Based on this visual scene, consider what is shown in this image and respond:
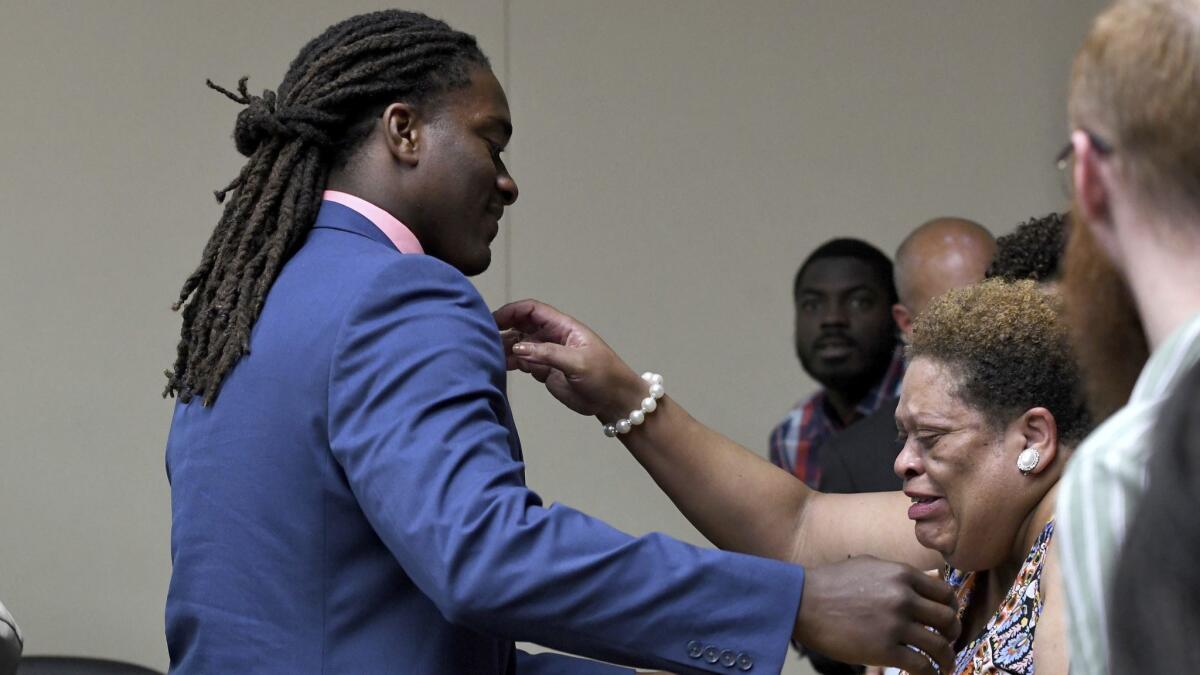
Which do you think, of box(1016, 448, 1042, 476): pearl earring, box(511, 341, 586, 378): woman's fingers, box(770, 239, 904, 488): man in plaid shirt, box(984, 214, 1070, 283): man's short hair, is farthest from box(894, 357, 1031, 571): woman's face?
box(770, 239, 904, 488): man in plaid shirt

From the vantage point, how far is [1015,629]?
2.25m

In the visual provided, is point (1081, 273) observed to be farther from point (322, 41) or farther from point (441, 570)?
point (322, 41)

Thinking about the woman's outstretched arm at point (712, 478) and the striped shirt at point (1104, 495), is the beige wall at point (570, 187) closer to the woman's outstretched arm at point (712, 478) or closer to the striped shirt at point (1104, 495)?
the woman's outstretched arm at point (712, 478)

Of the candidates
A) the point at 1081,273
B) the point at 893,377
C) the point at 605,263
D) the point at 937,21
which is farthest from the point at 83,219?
the point at 1081,273

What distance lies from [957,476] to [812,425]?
2772 millimetres

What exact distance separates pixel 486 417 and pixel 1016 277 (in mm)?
1231

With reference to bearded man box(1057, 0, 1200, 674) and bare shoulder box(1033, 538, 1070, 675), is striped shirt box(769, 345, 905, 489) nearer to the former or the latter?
bare shoulder box(1033, 538, 1070, 675)

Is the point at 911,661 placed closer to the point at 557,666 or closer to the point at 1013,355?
the point at 557,666

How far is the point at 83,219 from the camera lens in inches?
204

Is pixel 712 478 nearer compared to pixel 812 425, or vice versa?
pixel 712 478

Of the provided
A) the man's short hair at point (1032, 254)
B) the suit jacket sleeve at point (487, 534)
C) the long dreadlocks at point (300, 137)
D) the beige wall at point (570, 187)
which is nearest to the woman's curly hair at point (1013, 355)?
the man's short hair at point (1032, 254)

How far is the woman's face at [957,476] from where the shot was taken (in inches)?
95.5

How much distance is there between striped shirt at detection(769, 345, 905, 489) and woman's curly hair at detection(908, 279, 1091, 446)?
2.59 m

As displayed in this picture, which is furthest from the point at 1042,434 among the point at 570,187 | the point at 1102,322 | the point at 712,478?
the point at 570,187
